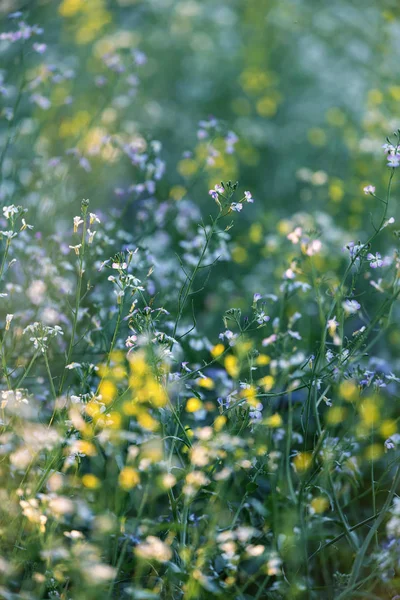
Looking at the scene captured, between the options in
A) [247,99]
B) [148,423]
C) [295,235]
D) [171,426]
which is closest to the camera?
[148,423]

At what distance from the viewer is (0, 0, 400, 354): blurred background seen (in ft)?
14.7

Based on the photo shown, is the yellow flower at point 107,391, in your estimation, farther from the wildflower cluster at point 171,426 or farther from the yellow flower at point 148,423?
the yellow flower at point 148,423

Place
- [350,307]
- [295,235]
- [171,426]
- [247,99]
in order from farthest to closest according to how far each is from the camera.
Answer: [247,99] → [171,426] → [295,235] → [350,307]

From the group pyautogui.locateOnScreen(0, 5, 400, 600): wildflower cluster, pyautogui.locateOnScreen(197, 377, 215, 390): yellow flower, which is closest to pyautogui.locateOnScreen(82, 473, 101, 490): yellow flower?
pyautogui.locateOnScreen(0, 5, 400, 600): wildflower cluster

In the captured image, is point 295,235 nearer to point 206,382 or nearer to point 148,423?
point 206,382

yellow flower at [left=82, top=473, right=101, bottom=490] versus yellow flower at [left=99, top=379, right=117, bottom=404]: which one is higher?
yellow flower at [left=99, top=379, right=117, bottom=404]

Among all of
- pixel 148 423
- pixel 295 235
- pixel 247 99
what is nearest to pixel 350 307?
pixel 295 235

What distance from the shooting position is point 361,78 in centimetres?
566

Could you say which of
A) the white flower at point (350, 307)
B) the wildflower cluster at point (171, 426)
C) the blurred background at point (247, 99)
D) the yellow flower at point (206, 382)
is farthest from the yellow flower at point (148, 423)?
the blurred background at point (247, 99)

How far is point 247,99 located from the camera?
18.6ft

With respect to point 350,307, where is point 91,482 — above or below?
below

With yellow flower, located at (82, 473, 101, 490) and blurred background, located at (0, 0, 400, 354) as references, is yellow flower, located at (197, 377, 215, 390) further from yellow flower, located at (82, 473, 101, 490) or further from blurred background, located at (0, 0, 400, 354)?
blurred background, located at (0, 0, 400, 354)

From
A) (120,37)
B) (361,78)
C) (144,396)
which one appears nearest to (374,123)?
(361,78)

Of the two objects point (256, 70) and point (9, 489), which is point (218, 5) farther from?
point (9, 489)
